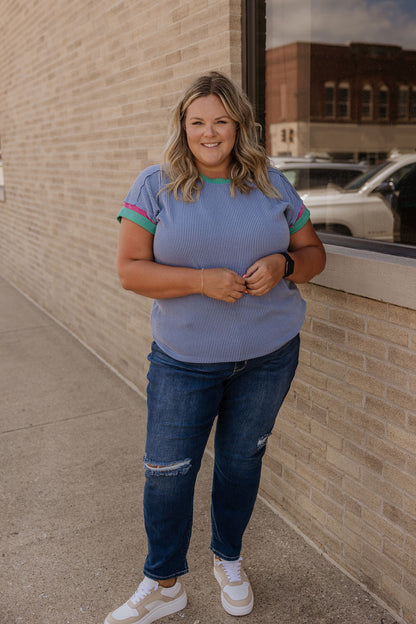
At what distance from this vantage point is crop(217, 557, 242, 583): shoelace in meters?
2.41

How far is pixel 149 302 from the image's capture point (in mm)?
4246

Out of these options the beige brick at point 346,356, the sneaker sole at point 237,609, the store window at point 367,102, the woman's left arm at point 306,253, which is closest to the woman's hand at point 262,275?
the woman's left arm at point 306,253

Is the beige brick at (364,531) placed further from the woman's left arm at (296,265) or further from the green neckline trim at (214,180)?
the green neckline trim at (214,180)

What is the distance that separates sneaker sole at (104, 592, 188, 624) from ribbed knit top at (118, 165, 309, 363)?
1.00m

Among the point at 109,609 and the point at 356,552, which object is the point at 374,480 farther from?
the point at 109,609

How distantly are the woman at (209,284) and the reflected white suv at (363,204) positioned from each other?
0.95 meters

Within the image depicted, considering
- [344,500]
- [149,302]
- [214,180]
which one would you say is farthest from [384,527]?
[149,302]

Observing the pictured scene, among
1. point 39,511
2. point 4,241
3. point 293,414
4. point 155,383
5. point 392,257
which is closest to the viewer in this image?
point 155,383

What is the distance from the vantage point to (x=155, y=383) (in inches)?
83.0

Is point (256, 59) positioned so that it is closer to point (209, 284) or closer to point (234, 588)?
point (209, 284)

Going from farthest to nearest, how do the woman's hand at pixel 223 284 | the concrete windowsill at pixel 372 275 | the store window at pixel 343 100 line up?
the store window at pixel 343 100
the concrete windowsill at pixel 372 275
the woman's hand at pixel 223 284

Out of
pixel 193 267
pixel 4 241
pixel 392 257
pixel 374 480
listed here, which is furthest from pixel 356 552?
pixel 4 241

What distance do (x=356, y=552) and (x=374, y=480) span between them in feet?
1.18

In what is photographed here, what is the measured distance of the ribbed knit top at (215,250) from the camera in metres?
1.92
